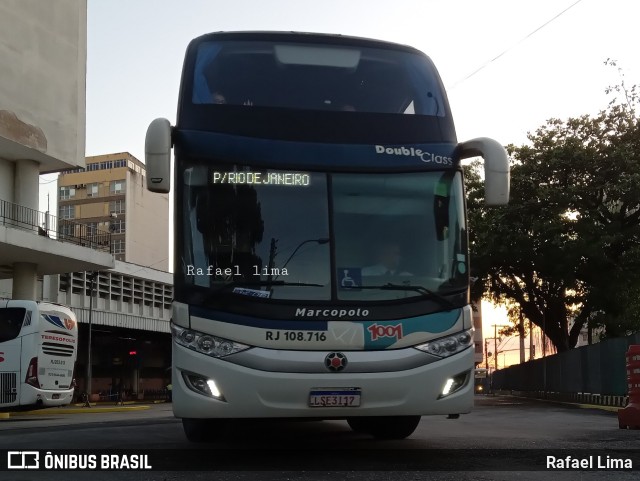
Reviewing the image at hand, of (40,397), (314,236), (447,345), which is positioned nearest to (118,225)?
(40,397)

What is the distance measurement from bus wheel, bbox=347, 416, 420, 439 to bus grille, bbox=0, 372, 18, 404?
12.7m

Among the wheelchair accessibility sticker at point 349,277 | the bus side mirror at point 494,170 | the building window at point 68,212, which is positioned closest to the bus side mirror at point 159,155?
the wheelchair accessibility sticker at point 349,277

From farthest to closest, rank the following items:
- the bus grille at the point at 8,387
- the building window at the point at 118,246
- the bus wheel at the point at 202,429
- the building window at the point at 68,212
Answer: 1. the building window at the point at 68,212
2. the building window at the point at 118,246
3. the bus grille at the point at 8,387
4. the bus wheel at the point at 202,429

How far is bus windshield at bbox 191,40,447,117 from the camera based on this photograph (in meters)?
8.38

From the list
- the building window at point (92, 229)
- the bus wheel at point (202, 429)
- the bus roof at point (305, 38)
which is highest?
the building window at point (92, 229)

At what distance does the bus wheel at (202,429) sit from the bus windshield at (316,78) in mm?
3451

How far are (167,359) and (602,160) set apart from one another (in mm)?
35059

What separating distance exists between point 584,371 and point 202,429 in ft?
76.0

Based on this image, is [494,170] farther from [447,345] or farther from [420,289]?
[447,345]

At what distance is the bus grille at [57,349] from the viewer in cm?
2119

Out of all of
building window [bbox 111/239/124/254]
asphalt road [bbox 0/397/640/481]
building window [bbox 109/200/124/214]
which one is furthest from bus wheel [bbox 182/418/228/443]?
building window [bbox 109/200/124/214]

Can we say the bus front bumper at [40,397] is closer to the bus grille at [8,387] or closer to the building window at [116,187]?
the bus grille at [8,387]

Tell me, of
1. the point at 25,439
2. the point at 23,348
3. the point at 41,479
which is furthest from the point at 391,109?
the point at 23,348

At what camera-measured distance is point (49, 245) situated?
102ft
